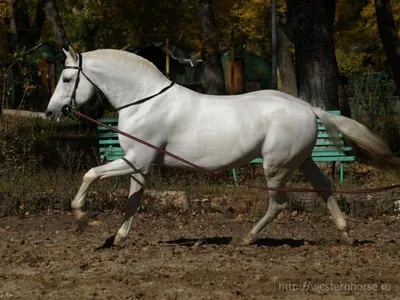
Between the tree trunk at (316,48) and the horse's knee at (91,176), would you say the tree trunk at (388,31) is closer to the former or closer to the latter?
the tree trunk at (316,48)

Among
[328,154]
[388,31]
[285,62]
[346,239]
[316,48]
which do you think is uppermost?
[316,48]

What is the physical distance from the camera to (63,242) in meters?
10.1

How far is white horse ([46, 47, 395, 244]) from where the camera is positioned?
9320 millimetres

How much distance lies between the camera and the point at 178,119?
9.34 m

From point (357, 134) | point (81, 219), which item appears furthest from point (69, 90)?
point (357, 134)

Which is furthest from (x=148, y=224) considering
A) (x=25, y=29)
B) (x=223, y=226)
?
(x=25, y=29)

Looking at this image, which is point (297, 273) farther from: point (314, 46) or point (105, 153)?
point (314, 46)

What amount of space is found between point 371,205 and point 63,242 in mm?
4361

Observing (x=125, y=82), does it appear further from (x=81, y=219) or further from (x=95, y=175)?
(x=81, y=219)

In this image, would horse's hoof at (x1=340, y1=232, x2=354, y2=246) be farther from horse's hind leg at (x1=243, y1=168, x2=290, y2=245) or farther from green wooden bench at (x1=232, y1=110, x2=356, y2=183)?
green wooden bench at (x1=232, y1=110, x2=356, y2=183)

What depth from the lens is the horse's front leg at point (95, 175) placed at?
908 cm

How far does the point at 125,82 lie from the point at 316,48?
22.8 feet

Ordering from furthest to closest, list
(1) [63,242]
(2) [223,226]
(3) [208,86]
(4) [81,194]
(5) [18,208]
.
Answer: (3) [208,86], (5) [18,208], (2) [223,226], (1) [63,242], (4) [81,194]

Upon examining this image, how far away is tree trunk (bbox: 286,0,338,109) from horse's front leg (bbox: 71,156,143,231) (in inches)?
283
